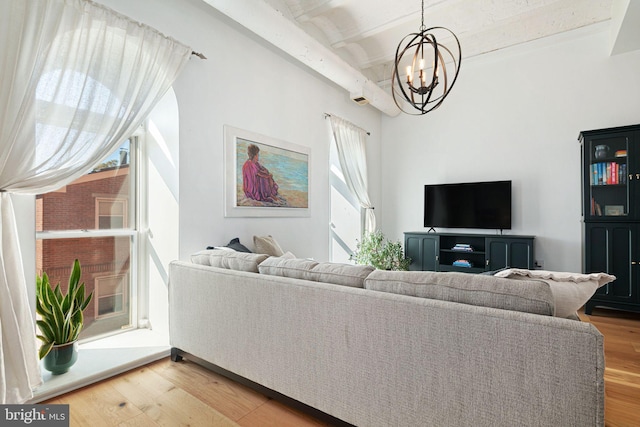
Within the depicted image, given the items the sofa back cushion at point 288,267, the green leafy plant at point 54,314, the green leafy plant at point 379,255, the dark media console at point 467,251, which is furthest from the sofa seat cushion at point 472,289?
the dark media console at point 467,251

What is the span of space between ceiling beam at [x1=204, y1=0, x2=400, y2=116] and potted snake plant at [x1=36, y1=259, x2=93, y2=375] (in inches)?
92.8

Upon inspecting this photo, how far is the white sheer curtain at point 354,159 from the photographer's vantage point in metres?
4.46

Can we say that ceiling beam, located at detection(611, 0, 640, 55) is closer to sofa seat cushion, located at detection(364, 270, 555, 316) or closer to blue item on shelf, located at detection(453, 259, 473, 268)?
blue item on shelf, located at detection(453, 259, 473, 268)

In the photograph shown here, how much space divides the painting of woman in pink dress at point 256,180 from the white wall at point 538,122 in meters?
2.77

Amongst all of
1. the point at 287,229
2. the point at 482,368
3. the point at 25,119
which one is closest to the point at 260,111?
the point at 287,229

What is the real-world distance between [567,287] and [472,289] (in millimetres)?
354

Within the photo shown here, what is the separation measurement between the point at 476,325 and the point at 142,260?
8.99 feet

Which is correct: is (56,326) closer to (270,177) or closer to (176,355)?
(176,355)

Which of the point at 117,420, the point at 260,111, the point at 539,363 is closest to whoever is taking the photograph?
the point at 539,363

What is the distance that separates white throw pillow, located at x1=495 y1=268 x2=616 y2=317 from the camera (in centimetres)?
122

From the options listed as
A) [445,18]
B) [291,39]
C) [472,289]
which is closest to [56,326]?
[472,289]

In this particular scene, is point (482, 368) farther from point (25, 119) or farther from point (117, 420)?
point (25, 119)

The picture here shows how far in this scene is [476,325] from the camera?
1.19 metres

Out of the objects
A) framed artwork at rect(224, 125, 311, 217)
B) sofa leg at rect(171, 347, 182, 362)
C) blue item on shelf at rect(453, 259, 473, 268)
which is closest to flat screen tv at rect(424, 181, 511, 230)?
blue item on shelf at rect(453, 259, 473, 268)
